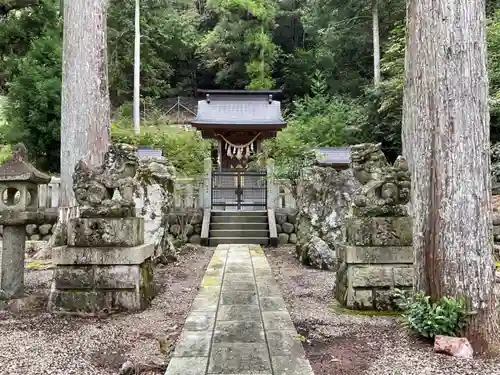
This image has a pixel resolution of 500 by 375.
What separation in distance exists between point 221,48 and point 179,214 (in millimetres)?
20242

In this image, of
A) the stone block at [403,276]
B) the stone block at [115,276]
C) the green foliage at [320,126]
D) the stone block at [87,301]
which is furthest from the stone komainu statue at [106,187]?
the green foliage at [320,126]

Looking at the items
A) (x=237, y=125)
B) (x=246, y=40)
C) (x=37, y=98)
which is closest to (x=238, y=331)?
(x=237, y=125)

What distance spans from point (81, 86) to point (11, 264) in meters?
3.31

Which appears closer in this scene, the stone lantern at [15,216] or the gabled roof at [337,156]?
the stone lantern at [15,216]

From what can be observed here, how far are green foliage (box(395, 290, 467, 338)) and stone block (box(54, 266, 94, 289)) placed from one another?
295cm

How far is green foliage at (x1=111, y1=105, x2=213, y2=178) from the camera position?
13.3 meters

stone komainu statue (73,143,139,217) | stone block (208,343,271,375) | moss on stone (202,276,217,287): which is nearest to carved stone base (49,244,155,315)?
stone komainu statue (73,143,139,217)

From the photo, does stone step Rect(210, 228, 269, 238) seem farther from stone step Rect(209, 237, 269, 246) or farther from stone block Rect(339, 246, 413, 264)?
stone block Rect(339, 246, 413, 264)

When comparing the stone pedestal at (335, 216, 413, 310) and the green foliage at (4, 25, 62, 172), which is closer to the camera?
the stone pedestal at (335, 216, 413, 310)

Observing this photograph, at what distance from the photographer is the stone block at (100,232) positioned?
3.88 metres

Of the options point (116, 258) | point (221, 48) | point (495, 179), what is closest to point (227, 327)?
point (116, 258)

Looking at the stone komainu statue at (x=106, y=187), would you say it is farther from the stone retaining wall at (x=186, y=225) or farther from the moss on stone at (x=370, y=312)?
the stone retaining wall at (x=186, y=225)

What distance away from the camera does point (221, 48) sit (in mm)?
27281

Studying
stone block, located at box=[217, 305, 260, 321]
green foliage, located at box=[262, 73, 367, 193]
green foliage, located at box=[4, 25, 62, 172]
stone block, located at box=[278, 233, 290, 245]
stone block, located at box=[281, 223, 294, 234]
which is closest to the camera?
stone block, located at box=[217, 305, 260, 321]
